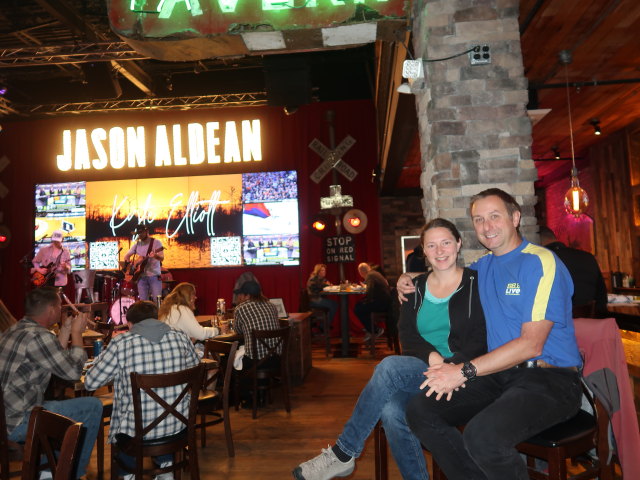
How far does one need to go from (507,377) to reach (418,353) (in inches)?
15.9

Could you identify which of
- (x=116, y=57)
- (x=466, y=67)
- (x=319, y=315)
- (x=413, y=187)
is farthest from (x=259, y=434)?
(x=413, y=187)

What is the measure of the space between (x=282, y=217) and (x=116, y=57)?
13.5 ft

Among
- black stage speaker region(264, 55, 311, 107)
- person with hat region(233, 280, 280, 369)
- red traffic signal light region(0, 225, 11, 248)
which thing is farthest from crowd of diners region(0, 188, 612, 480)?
red traffic signal light region(0, 225, 11, 248)

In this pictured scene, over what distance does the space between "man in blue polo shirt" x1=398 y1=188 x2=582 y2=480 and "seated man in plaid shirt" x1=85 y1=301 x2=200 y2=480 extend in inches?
57.0

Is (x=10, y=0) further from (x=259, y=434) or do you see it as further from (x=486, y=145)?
(x=486, y=145)

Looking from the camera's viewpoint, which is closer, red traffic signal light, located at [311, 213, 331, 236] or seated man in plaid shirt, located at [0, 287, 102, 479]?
seated man in plaid shirt, located at [0, 287, 102, 479]

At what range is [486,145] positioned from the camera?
2938mm

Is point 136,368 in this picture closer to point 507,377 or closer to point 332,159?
point 507,377

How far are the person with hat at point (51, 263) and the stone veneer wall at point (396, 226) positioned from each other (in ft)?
20.7

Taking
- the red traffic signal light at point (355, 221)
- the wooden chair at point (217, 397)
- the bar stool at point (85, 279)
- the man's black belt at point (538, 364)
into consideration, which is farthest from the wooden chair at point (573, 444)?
the bar stool at point (85, 279)

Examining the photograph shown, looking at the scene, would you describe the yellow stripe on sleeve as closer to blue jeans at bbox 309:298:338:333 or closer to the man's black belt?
the man's black belt

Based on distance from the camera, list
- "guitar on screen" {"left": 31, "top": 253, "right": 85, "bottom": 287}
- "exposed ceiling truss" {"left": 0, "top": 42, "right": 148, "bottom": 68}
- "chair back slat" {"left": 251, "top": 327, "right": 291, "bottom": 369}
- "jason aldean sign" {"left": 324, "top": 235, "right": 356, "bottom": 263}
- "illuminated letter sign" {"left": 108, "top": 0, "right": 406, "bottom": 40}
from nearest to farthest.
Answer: "illuminated letter sign" {"left": 108, "top": 0, "right": 406, "bottom": 40} < "chair back slat" {"left": 251, "top": 327, "right": 291, "bottom": 369} < "exposed ceiling truss" {"left": 0, "top": 42, "right": 148, "bottom": 68} < "jason aldean sign" {"left": 324, "top": 235, "right": 356, "bottom": 263} < "guitar on screen" {"left": 31, "top": 253, "right": 85, "bottom": 287}

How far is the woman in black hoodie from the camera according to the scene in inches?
87.7

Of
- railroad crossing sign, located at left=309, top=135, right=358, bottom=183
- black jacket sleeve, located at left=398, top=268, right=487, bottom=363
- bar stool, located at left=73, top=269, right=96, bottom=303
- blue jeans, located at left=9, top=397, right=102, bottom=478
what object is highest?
railroad crossing sign, located at left=309, top=135, right=358, bottom=183
